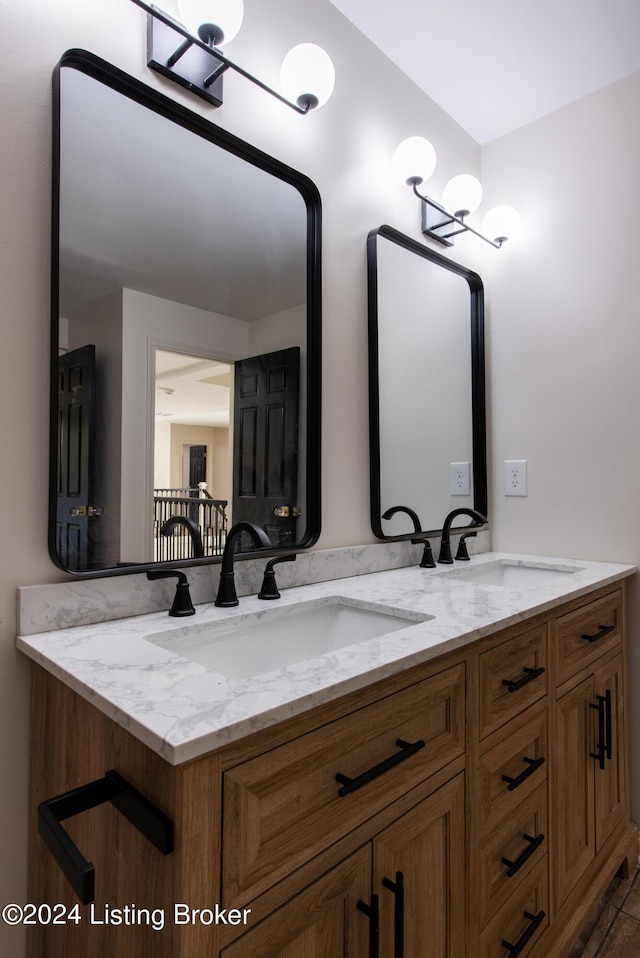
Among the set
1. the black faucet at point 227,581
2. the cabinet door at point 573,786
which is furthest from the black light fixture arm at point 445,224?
the cabinet door at point 573,786

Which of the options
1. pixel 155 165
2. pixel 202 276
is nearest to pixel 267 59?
pixel 155 165

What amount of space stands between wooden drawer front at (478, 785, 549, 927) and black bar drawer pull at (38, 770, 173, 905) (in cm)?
71

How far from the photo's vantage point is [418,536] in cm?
173

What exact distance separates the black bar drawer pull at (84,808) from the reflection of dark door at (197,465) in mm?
632

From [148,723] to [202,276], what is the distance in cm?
96

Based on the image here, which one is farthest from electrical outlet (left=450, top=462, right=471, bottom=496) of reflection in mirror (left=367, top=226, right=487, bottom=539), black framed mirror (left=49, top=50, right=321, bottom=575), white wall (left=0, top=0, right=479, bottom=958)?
black framed mirror (left=49, top=50, right=321, bottom=575)

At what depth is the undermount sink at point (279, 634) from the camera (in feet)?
3.26

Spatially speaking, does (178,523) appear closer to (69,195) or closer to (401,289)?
(69,195)

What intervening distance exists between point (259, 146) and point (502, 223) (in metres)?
1.05

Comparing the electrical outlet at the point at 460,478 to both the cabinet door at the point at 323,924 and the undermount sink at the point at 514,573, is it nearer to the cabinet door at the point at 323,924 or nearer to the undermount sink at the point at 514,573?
the undermount sink at the point at 514,573

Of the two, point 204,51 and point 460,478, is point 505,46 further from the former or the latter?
point 460,478

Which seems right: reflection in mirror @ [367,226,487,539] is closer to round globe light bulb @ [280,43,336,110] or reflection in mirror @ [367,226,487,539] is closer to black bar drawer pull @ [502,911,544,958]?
round globe light bulb @ [280,43,336,110]

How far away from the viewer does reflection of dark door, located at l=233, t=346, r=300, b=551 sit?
4.24 ft

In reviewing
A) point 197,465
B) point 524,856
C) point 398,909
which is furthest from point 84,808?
point 524,856
